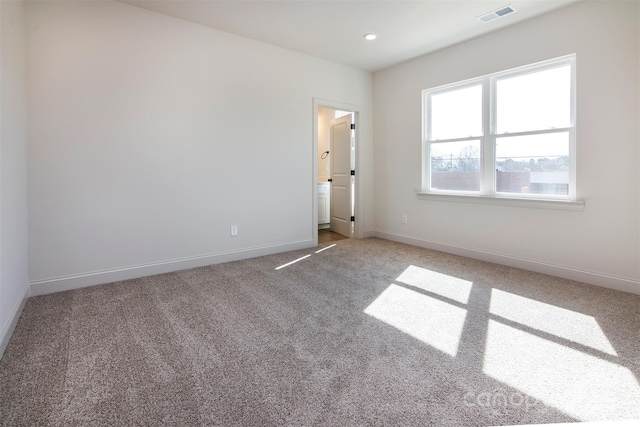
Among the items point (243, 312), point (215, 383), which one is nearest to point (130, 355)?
point (215, 383)

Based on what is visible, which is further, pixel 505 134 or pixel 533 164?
pixel 505 134

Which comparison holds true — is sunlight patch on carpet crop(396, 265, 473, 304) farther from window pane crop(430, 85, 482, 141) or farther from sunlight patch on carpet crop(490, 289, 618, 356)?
window pane crop(430, 85, 482, 141)

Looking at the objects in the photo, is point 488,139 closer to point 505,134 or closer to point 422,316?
point 505,134

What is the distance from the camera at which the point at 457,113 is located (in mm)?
4293

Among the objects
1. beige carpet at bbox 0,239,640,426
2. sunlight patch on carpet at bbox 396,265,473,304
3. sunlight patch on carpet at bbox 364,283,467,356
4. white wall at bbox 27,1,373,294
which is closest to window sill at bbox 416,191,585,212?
beige carpet at bbox 0,239,640,426

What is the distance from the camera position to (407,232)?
4941mm

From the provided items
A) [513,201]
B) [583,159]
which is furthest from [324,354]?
[583,159]

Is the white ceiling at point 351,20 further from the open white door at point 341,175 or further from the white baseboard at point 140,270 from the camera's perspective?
the white baseboard at point 140,270

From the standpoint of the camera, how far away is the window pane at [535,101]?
3.29 meters

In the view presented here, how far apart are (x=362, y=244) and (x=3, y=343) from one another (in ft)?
12.9

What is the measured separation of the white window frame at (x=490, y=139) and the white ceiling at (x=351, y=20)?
52cm

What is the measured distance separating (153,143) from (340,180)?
10.3ft

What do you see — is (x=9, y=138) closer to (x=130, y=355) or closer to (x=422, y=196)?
(x=130, y=355)

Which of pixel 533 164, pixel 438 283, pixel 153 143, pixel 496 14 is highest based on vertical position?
pixel 496 14
